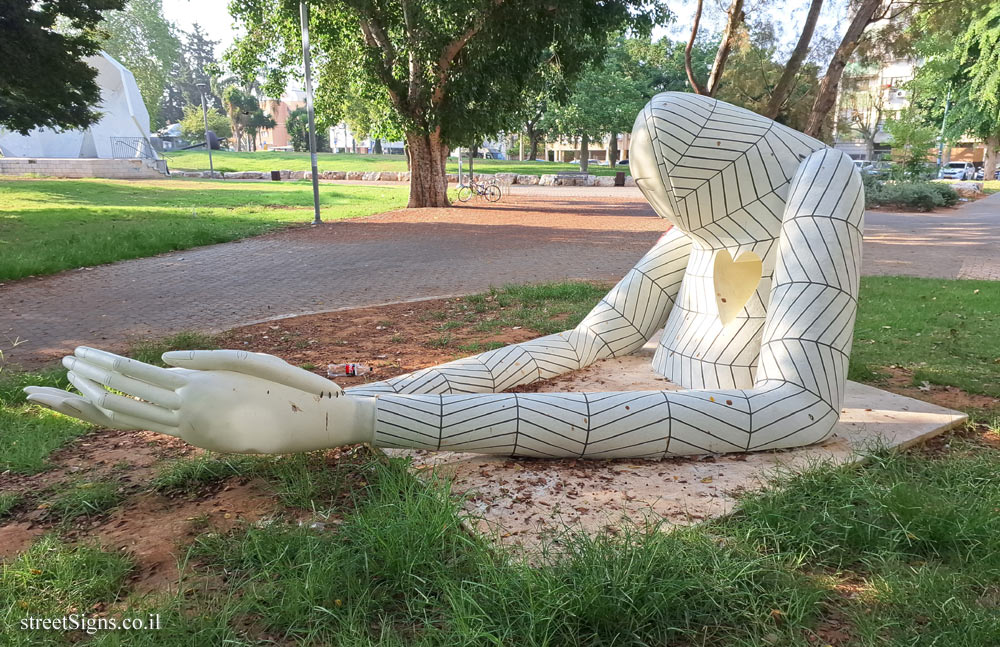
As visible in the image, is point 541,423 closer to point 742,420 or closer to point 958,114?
point 742,420

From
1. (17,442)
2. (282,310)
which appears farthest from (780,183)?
(282,310)

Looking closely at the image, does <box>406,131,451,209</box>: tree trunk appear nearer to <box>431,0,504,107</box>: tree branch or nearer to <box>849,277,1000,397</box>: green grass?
<box>431,0,504,107</box>: tree branch

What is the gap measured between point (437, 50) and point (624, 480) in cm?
1389

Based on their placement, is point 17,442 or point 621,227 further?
point 621,227

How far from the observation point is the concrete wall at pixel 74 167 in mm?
30281

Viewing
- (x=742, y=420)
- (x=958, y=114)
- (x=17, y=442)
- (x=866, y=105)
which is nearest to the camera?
(x=742, y=420)

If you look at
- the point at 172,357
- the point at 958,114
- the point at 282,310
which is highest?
the point at 958,114

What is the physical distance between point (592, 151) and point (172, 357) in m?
77.3

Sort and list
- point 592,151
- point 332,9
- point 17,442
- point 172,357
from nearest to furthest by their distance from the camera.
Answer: point 172,357 → point 17,442 → point 332,9 → point 592,151

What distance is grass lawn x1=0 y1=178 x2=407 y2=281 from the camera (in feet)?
33.1

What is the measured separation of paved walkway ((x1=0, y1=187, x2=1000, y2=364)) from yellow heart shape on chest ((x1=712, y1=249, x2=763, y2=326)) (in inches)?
184

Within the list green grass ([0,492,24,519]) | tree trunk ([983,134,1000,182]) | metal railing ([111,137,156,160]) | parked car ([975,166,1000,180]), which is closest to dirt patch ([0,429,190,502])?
green grass ([0,492,24,519])

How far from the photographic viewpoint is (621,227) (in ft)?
51.9

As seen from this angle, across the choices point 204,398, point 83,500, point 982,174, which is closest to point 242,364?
point 204,398
